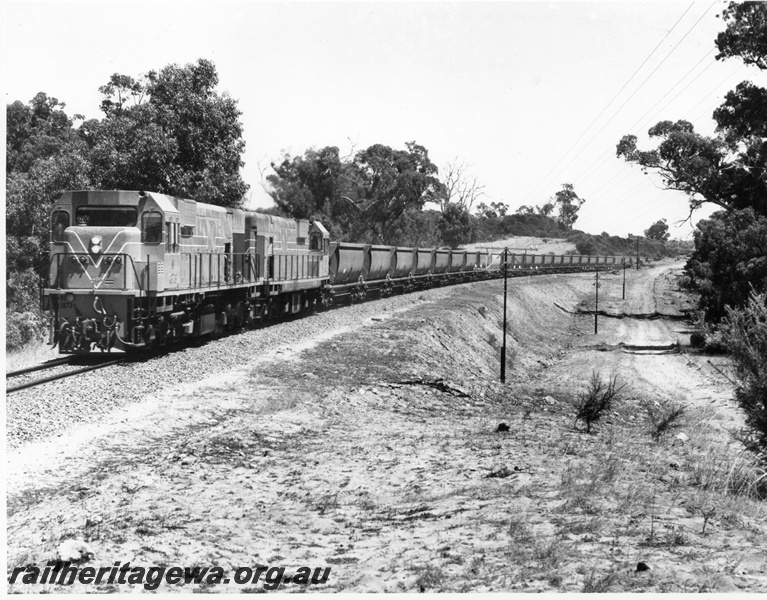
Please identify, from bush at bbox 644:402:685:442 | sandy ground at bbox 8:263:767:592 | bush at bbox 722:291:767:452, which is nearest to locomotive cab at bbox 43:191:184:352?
sandy ground at bbox 8:263:767:592

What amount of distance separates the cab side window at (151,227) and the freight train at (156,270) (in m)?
0.02

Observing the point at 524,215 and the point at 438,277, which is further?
the point at 524,215

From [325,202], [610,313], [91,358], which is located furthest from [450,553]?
[325,202]

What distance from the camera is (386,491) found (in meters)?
9.69

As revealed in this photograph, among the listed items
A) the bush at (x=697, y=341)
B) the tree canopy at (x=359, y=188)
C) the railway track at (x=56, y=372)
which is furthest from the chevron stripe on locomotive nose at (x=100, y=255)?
the tree canopy at (x=359, y=188)

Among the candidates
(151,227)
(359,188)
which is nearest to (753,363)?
(151,227)

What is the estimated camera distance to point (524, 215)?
168m

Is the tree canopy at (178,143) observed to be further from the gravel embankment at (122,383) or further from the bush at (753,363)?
the bush at (753,363)

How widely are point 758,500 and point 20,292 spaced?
1321 inches

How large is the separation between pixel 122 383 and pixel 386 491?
23.8ft

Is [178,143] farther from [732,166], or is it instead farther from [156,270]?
[732,166]

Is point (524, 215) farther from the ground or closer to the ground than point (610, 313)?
farther from the ground

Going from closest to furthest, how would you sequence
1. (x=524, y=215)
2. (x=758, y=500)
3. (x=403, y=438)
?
(x=758, y=500) < (x=403, y=438) < (x=524, y=215)

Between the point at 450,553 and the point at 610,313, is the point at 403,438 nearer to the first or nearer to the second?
the point at 450,553
